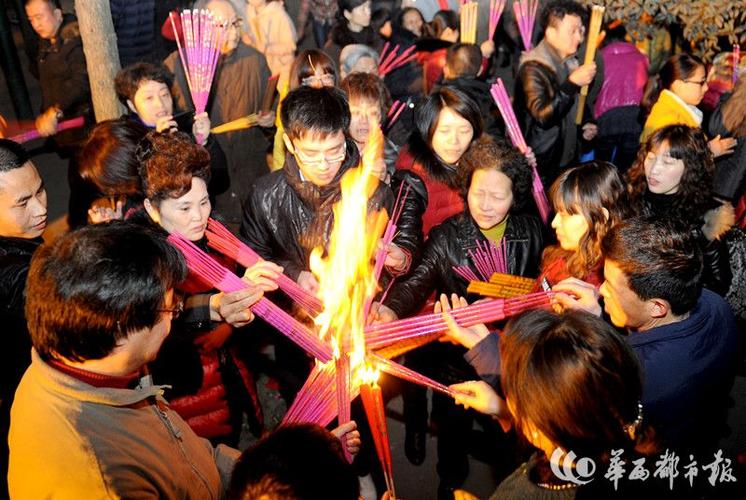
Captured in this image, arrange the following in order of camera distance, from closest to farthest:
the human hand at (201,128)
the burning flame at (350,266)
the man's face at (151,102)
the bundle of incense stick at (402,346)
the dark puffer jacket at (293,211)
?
1. the burning flame at (350,266)
2. the bundle of incense stick at (402,346)
3. the dark puffer jacket at (293,211)
4. the man's face at (151,102)
5. the human hand at (201,128)

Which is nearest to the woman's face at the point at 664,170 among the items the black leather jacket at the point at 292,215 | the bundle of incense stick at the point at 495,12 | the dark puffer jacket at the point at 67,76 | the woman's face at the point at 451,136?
the woman's face at the point at 451,136

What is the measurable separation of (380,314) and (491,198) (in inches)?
38.9

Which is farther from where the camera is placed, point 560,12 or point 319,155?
point 560,12

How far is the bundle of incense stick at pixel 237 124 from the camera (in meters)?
5.86

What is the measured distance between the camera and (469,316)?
3057 mm

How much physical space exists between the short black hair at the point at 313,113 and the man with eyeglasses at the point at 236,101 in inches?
106

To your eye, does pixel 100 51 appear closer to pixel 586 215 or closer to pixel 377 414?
pixel 377 414

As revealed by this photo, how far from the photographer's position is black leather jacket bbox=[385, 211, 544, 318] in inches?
145

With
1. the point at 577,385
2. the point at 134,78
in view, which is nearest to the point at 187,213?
the point at 134,78

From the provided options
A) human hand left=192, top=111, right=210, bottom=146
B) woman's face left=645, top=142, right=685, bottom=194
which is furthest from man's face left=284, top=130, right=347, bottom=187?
woman's face left=645, top=142, right=685, bottom=194

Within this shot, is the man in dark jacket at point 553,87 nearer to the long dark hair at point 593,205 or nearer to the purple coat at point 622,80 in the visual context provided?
the purple coat at point 622,80

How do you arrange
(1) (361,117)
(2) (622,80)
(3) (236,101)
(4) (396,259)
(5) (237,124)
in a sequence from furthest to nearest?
(2) (622,80)
(3) (236,101)
(5) (237,124)
(1) (361,117)
(4) (396,259)

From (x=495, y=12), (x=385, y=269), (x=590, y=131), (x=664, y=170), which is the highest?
(x=495, y=12)

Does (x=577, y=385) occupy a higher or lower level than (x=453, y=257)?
higher
